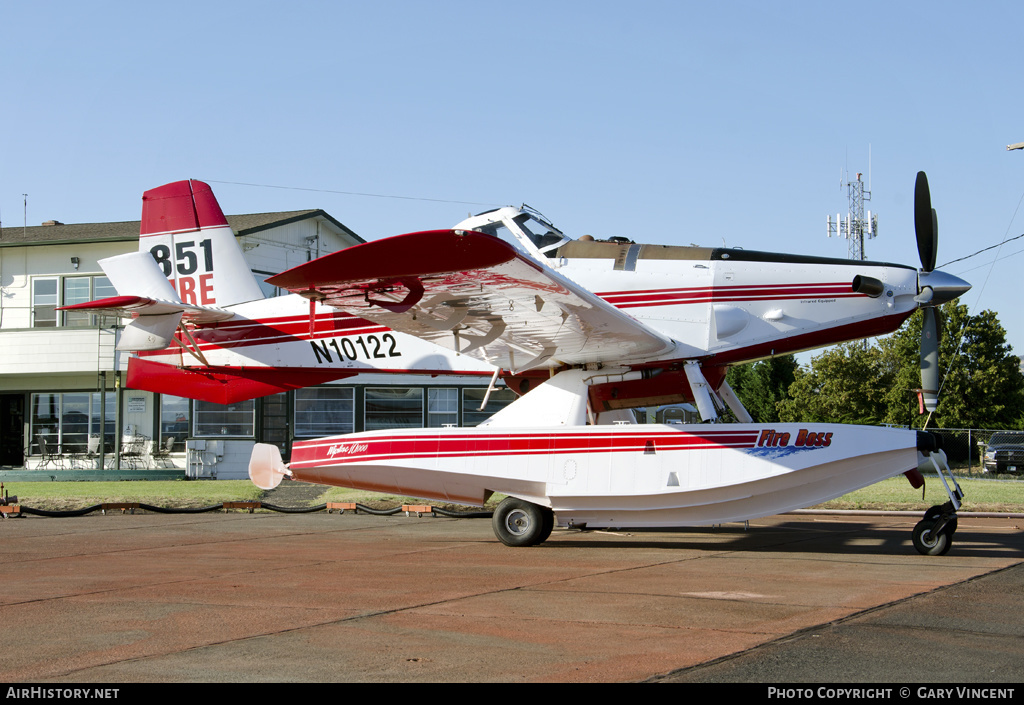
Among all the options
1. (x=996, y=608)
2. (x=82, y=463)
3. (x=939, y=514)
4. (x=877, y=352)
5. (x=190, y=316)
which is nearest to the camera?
Answer: (x=996, y=608)

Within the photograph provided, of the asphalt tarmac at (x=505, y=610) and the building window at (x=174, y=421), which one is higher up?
the building window at (x=174, y=421)

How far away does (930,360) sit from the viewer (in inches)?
386

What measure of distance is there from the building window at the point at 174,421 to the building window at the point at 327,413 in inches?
126

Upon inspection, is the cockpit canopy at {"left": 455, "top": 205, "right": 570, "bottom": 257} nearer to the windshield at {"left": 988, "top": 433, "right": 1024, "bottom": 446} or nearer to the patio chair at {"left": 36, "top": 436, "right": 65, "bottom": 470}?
the windshield at {"left": 988, "top": 433, "right": 1024, "bottom": 446}

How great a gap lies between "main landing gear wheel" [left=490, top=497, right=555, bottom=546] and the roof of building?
1780cm

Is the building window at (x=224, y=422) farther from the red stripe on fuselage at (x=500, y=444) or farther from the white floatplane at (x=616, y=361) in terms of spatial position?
the red stripe on fuselage at (x=500, y=444)

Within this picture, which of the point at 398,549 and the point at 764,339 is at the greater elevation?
the point at 764,339

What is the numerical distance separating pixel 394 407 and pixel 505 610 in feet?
69.0

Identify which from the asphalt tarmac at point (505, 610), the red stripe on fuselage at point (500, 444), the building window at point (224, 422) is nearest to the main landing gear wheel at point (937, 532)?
the asphalt tarmac at point (505, 610)

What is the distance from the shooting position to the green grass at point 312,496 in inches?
582

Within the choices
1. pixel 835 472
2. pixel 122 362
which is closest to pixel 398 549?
pixel 835 472
